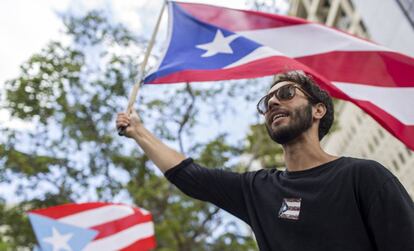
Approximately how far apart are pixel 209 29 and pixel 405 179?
117ft

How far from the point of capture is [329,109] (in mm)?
2969

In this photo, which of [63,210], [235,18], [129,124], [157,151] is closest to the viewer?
[157,151]

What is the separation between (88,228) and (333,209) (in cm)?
542

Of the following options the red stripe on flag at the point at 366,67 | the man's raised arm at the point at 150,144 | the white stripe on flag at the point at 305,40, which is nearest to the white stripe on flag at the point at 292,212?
the man's raised arm at the point at 150,144

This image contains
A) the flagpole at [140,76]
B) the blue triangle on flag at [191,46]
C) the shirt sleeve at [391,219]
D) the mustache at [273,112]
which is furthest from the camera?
the blue triangle on flag at [191,46]

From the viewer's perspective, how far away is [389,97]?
474cm

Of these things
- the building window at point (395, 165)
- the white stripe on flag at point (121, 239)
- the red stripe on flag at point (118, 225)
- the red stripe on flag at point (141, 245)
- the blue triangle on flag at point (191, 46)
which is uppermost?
the blue triangle on flag at point (191, 46)

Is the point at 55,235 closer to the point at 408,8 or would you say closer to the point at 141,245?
the point at 141,245

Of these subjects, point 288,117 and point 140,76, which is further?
point 140,76

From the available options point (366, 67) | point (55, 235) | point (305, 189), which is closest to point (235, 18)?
point (366, 67)

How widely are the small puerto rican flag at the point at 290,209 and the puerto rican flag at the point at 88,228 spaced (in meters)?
5.04

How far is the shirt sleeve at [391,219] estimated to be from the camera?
2.13 m

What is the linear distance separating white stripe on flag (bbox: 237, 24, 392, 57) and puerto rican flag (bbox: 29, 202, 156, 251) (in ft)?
10.8

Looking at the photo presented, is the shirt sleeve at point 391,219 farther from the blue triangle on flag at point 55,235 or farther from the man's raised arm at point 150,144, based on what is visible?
the blue triangle on flag at point 55,235
